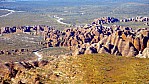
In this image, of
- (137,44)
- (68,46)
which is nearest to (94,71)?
(137,44)

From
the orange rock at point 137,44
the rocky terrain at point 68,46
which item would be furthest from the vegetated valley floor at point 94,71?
the orange rock at point 137,44

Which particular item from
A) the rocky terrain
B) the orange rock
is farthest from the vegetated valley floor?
the orange rock

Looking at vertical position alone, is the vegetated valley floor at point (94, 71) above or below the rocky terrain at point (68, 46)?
above

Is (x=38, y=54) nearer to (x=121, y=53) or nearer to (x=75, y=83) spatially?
(x=121, y=53)

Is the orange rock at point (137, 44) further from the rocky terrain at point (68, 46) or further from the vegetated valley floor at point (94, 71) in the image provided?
the vegetated valley floor at point (94, 71)

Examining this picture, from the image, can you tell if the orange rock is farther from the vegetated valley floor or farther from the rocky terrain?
the vegetated valley floor

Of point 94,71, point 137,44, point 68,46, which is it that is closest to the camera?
point 94,71

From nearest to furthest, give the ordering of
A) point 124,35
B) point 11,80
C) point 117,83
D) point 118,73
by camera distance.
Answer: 1. point 117,83
2. point 118,73
3. point 11,80
4. point 124,35

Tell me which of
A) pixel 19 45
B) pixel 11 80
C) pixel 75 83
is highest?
pixel 75 83

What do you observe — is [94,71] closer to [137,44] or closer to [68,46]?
[137,44]

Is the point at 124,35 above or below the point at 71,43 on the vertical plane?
above

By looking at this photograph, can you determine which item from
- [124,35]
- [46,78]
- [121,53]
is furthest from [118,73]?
[124,35]
